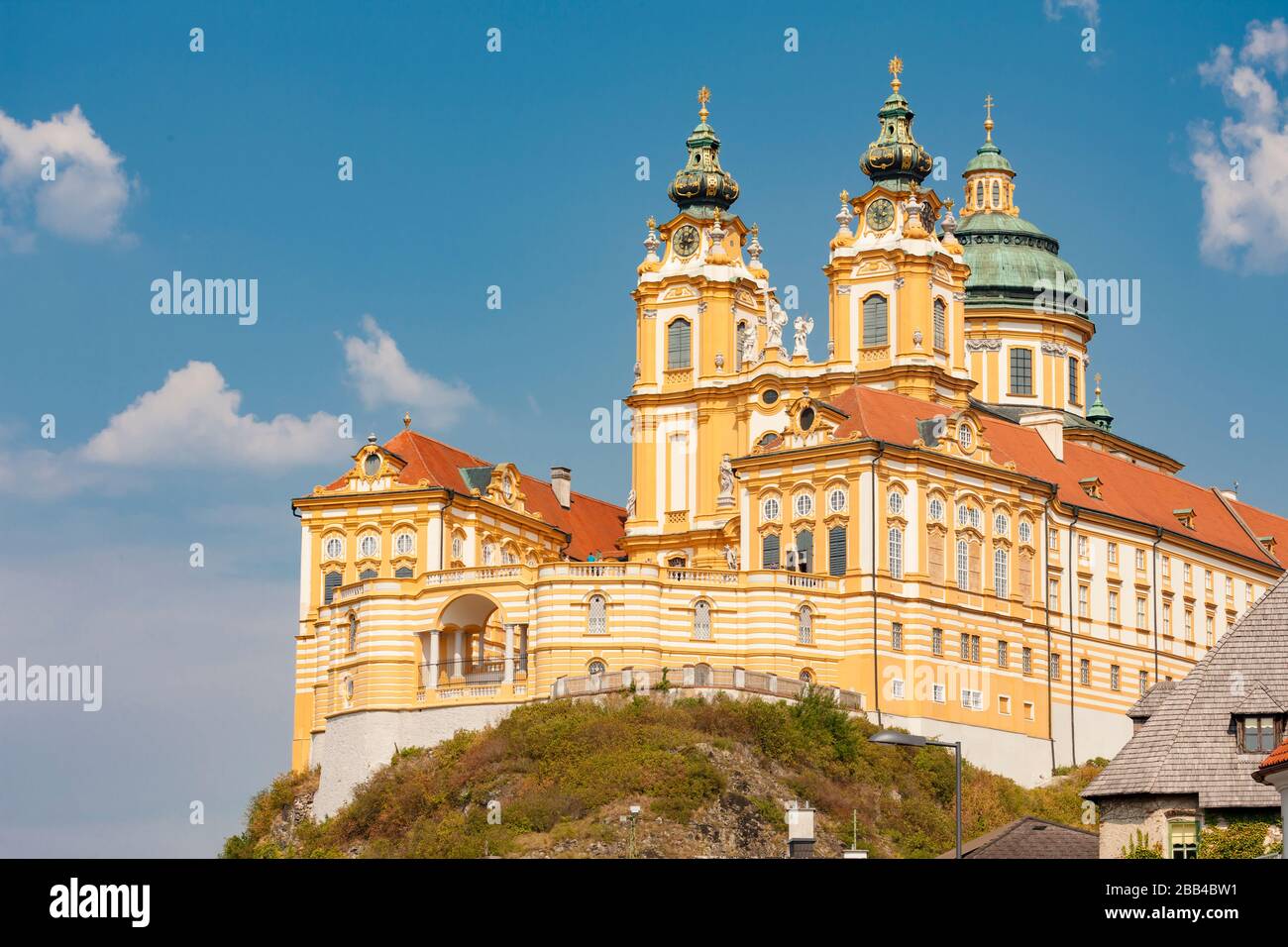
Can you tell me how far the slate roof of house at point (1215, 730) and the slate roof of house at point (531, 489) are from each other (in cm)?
5642

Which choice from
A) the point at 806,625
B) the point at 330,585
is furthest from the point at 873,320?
the point at 330,585

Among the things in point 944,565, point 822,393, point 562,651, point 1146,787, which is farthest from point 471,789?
point 1146,787

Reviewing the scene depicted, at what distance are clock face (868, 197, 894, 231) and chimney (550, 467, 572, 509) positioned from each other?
20.1m

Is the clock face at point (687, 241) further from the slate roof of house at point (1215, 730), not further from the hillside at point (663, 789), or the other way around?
the slate roof of house at point (1215, 730)

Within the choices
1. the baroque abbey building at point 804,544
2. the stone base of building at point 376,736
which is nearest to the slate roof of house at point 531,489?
the baroque abbey building at point 804,544

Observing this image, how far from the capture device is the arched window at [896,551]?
100312 millimetres

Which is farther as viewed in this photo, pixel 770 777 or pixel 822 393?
pixel 822 393

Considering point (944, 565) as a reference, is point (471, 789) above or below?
below

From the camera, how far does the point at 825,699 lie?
312 ft

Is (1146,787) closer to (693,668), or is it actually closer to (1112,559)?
(693,668)

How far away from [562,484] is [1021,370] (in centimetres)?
2705

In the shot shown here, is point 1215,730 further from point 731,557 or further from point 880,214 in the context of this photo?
point 880,214

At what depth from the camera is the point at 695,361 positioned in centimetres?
11831

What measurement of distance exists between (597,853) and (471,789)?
8773mm
